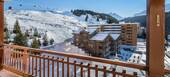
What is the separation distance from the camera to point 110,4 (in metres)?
9.02

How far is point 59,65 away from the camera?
137 inches

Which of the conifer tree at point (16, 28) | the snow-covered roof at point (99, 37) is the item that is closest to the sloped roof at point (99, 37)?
the snow-covered roof at point (99, 37)

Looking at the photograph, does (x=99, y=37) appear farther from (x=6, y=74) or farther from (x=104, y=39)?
(x=6, y=74)

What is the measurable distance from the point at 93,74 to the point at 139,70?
2.67 feet

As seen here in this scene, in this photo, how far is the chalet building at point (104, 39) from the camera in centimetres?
546

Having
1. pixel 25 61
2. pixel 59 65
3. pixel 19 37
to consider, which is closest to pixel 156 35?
pixel 59 65

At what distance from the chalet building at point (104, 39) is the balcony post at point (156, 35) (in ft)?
9.75

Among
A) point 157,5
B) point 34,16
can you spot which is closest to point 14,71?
point 157,5

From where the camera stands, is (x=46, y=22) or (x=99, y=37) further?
(x=46, y=22)

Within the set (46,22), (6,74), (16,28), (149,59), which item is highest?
(46,22)

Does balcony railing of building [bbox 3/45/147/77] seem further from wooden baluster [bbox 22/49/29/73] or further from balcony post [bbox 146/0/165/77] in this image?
balcony post [bbox 146/0/165/77]

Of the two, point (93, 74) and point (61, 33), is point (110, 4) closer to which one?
point (61, 33)

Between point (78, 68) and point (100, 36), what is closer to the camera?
point (78, 68)

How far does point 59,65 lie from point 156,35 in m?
1.85
